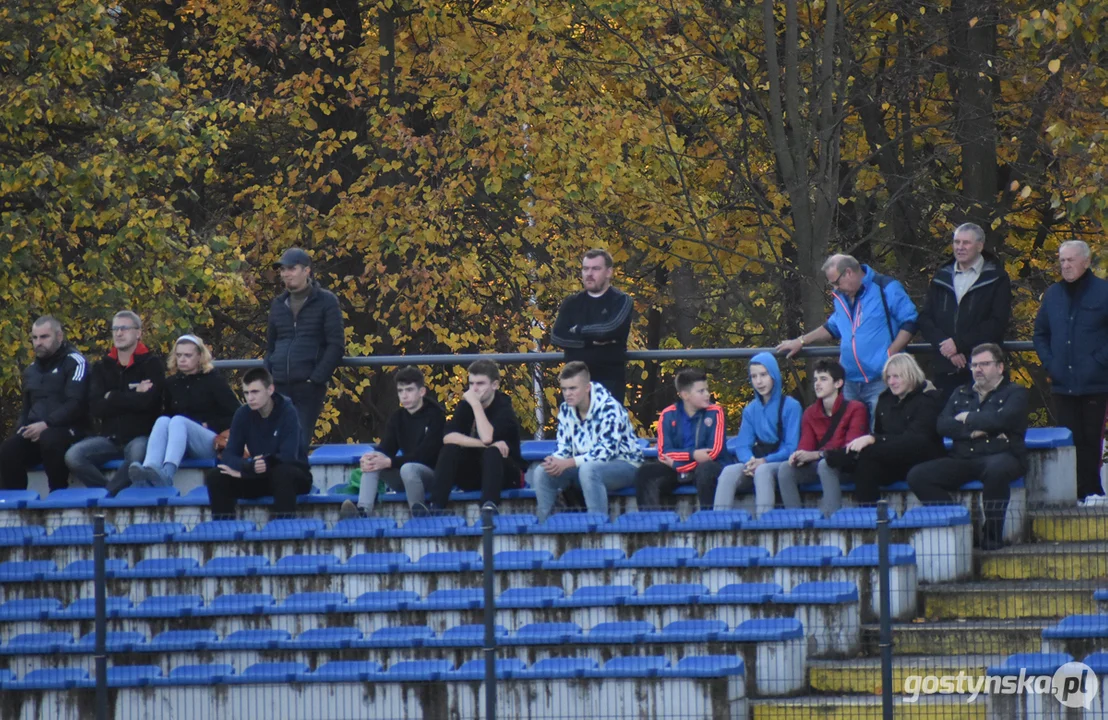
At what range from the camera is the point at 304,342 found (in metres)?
13.3

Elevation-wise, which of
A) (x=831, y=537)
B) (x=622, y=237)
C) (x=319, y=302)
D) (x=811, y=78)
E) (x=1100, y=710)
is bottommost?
(x=1100, y=710)

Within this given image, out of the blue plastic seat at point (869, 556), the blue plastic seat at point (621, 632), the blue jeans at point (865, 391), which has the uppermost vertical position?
the blue jeans at point (865, 391)

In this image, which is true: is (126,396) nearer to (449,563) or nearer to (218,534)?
(218,534)

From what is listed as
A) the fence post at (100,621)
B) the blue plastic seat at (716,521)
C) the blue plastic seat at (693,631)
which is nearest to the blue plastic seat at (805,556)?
the blue plastic seat at (716,521)

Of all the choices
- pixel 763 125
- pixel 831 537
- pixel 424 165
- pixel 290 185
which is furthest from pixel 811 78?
pixel 831 537

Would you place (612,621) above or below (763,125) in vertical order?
below

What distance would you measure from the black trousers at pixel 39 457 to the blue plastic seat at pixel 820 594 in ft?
19.2

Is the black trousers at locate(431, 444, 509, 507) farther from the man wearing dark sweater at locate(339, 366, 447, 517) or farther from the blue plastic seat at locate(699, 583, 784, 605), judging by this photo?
the blue plastic seat at locate(699, 583, 784, 605)

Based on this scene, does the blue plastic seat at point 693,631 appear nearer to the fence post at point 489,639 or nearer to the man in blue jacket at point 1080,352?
the fence post at point 489,639

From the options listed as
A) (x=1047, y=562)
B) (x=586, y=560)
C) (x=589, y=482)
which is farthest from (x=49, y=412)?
(x=1047, y=562)

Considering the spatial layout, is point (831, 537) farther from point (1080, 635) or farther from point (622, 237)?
point (622, 237)

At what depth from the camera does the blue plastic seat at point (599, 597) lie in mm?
10695

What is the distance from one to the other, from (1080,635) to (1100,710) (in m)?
0.52

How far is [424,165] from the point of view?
65.7ft
